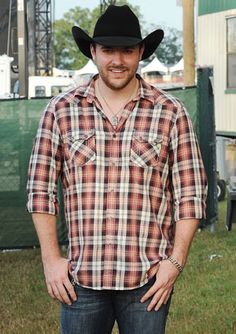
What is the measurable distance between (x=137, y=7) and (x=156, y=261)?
98.0 metres

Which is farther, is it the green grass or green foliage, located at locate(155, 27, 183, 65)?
green foliage, located at locate(155, 27, 183, 65)

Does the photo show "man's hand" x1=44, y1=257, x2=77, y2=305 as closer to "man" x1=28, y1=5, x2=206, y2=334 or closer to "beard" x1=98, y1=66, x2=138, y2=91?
"man" x1=28, y1=5, x2=206, y2=334

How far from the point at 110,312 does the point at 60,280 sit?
0.22 metres

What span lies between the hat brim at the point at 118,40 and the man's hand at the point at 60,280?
0.81m

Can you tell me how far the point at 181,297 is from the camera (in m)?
6.77

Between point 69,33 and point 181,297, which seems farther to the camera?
point 69,33

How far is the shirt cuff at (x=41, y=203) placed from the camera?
2.93m

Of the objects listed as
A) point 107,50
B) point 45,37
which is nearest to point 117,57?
point 107,50

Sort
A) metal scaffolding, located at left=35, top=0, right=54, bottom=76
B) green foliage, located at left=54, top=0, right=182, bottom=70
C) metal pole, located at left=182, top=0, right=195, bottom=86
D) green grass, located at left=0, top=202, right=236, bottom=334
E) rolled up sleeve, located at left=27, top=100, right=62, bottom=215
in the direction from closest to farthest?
rolled up sleeve, located at left=27, top=100, right=62, bottom=215, green grass, located at left=0, top=202, right=236, bottom=334, metal pole, located at left=182, top=0, right=195, bottom=86, metal scaffolding, located at left=35, top=0, right=54, bottom=76, green foliage, located at left=54, top=0, right=182, bottom=70

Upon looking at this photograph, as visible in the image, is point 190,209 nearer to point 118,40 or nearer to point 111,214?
point 111,214

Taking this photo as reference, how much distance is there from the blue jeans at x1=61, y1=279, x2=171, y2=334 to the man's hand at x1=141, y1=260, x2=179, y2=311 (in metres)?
0.02

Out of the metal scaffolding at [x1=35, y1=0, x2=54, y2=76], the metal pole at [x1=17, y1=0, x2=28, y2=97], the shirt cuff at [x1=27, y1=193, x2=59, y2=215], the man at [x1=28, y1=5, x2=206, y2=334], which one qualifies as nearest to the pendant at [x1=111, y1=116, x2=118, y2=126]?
the man at [x1=28, y1=5, x2=206, y2=334]

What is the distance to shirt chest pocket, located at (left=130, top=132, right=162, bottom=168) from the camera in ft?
9.40

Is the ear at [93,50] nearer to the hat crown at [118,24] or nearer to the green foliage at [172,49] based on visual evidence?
the hat crown at [118,24]
